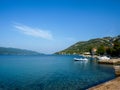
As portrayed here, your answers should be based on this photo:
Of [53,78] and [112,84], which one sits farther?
[53,78]

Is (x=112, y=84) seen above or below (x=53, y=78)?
above

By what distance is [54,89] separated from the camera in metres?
31.0

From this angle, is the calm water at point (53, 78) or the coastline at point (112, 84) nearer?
the coastline at point (112, 84)

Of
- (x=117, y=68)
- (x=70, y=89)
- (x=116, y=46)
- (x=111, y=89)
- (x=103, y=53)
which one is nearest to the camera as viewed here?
(x=111, y=89)

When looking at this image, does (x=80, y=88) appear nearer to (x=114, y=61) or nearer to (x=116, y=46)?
(x=114, y=61)

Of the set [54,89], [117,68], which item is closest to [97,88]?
[54,89]

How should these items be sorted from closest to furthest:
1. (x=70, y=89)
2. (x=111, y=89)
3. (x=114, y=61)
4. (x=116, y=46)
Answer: (x=111, y=89)
(x=70, y=89)
(x=114, y=61)
(x=116, y=46)

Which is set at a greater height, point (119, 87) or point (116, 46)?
point (116, 46)

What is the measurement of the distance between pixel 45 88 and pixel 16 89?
4876 millimetres

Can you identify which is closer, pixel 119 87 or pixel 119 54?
pixel 119 87

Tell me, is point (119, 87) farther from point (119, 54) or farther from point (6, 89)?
point (119, 54)

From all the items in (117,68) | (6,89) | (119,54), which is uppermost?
(119,54)

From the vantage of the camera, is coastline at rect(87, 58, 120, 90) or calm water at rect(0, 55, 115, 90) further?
calm water at rect(0, 55, 115, 90)

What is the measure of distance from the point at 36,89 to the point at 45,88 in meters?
1.68
